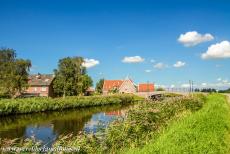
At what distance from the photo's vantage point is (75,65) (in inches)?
4008

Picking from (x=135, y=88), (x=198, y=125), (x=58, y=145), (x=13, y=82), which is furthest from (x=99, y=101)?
(x=58, y=145)

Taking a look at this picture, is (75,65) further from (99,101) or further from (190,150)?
(190,150)

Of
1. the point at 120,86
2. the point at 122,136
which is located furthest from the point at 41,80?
the point at 122,136

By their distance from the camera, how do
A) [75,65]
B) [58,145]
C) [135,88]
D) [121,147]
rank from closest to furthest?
1. [58,145]
2. [121,147]
3. [75,65]
4. [135,88]

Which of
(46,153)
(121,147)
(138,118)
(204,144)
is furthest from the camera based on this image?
(138,118)

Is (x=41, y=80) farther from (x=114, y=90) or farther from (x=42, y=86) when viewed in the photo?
(x=114, y=90)

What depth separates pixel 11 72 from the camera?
82000mm

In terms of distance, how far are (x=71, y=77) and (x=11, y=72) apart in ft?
72.7

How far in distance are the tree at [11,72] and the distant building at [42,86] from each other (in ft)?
59.5

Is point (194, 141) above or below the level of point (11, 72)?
below

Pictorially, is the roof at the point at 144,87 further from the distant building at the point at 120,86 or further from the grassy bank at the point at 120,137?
the grassy bank at the point at 120,137

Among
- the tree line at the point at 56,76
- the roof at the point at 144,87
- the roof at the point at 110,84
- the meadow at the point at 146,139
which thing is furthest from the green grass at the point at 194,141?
the roof at the point at 144,87

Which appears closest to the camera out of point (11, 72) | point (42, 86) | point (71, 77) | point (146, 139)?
point (146, 139)

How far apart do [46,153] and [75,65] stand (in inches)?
3540
